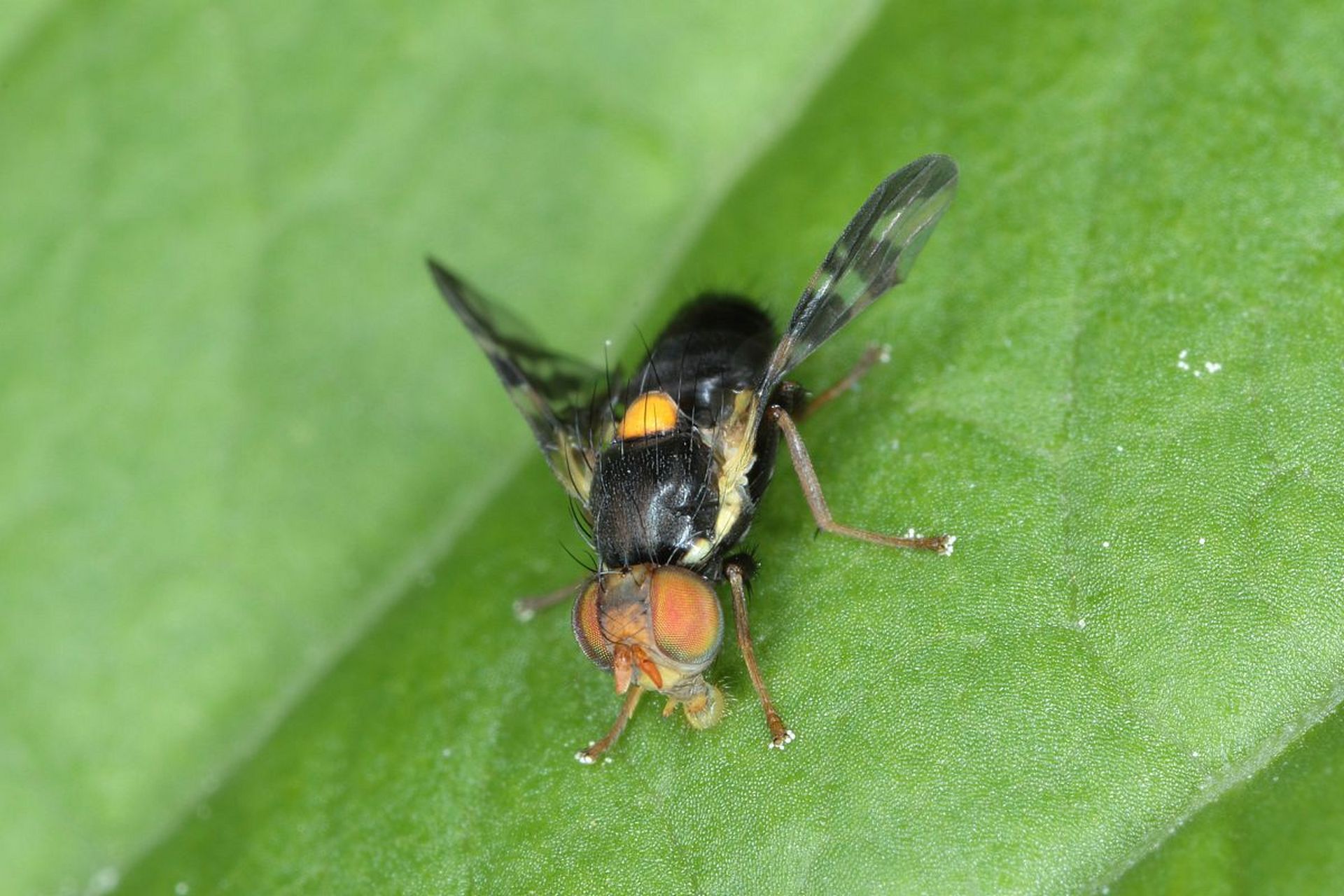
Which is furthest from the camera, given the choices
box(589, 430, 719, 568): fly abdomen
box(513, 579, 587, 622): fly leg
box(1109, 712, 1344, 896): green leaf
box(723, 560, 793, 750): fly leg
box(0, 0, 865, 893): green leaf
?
box(0, 0, 865, 893): green leaf

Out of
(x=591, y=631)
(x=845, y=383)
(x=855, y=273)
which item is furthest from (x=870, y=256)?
(x=591, y=631)

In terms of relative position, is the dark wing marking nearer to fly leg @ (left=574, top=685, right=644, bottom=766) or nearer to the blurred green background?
the blurred green background

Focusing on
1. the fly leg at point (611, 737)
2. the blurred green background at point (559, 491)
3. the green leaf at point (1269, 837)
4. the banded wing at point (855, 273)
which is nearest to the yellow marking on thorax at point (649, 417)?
the banded wing at point (855, 273)

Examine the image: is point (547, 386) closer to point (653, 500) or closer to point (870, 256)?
point (653, 500)

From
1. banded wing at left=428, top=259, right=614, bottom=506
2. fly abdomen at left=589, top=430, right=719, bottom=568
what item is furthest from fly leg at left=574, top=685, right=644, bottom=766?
banded wing at left=428, top=259, right=614, bottom=506

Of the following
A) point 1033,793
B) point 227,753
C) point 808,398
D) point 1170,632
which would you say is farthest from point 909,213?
point 227,753

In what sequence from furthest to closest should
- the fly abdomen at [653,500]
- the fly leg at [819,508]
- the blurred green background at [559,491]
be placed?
→ the fly abdomen at [653,500] < the fly leg at [819,508] < the blurred green background at [559,491]

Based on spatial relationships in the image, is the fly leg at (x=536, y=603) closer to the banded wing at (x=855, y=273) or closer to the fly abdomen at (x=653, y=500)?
the fly abdomen at (x=653, y=500)
